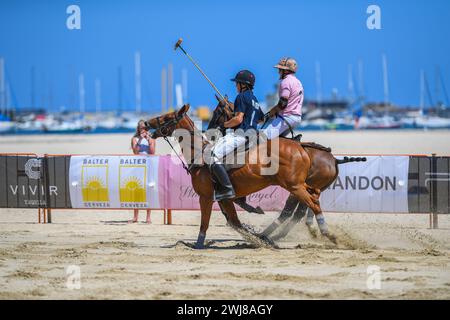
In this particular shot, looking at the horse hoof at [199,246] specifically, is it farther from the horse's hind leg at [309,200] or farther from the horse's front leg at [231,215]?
the horse's hind leg at [309,200]

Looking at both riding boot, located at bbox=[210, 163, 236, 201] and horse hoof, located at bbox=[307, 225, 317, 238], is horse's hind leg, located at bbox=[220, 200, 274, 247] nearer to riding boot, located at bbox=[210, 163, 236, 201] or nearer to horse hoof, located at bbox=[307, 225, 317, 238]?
riding boot, located at bbox=[210, 163, 236, 201]

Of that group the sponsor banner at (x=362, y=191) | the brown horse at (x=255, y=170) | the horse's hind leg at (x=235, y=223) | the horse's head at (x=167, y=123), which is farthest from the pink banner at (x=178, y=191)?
the horse's head at (x=167, y=123)

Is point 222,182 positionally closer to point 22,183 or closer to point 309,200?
point 309,200

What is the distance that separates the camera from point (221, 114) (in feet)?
44.9

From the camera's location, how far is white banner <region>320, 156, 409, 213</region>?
16906 mm

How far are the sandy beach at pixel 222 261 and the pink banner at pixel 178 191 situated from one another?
43cm

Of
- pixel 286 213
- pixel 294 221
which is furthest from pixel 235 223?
pixel 294 221

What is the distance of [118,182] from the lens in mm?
17719

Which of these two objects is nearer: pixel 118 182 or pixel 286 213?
pixel 286 213

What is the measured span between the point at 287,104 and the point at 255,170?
122 cm

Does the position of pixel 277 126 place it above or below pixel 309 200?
above

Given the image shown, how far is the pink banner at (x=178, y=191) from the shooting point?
1752 cm

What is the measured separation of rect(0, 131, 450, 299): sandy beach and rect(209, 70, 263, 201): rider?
3.41ft
